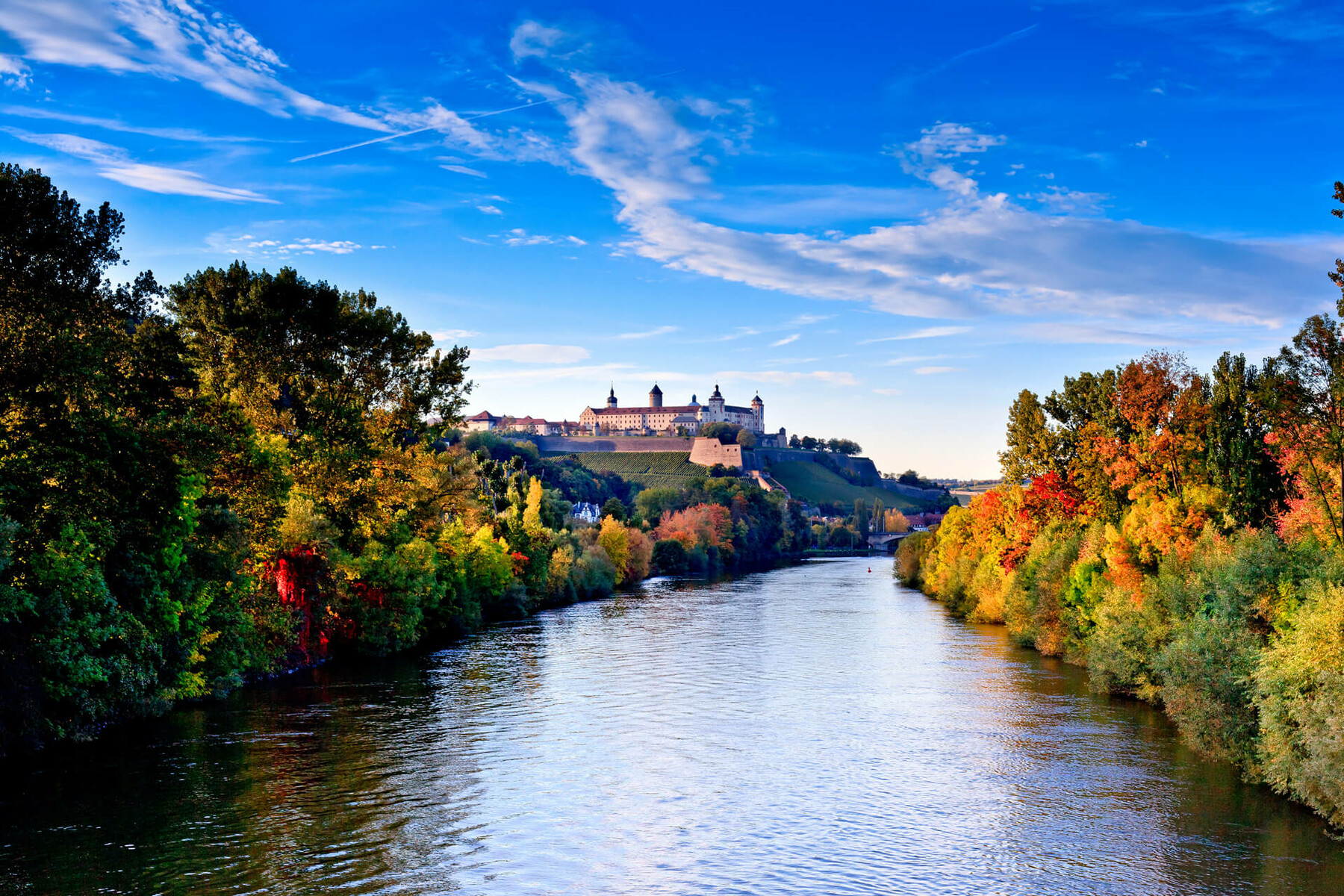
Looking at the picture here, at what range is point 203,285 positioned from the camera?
41375mm

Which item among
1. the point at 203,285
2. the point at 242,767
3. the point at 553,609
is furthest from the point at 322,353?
the point at 553,609

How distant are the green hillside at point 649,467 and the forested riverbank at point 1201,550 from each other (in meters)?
119

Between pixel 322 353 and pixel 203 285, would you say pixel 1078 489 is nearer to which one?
pixel 322 353

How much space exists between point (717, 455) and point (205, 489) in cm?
16344

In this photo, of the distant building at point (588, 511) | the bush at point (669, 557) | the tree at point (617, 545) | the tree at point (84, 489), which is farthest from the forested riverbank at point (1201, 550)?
the distant building at point (588, 511)

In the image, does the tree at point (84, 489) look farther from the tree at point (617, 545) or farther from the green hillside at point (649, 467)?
the green hillside at point (649, 467)

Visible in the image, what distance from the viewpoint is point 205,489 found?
32750mm

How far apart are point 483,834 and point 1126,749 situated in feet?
55.3

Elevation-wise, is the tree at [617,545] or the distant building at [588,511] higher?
the distant building at [588,511]

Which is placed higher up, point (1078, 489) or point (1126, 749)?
point (1078, 489)

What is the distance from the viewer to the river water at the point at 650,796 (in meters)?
17.2

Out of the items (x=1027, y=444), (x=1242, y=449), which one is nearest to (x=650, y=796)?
(x=1242, y=449)

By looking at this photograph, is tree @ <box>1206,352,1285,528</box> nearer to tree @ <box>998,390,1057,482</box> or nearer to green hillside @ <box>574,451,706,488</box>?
tree @ <box>998,390,1057,482</box>

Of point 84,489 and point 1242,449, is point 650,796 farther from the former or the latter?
point 1242,449
